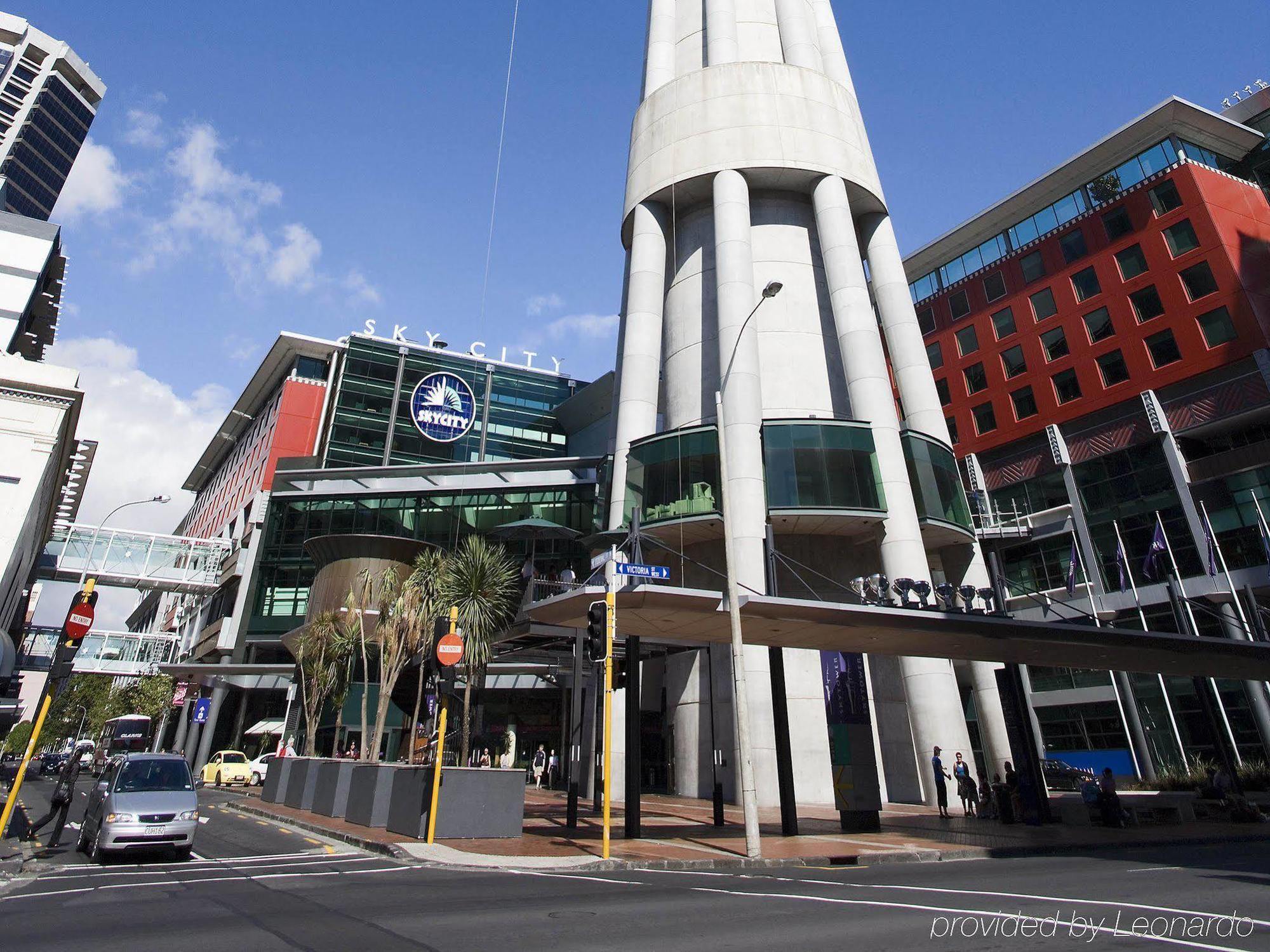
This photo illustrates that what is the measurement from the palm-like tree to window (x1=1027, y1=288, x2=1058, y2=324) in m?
45.6

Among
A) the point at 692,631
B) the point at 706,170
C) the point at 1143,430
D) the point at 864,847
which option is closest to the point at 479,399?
the point at 706,170

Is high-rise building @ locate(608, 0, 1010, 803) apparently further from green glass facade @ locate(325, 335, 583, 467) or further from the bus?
the bus

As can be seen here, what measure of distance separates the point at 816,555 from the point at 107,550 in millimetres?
53062

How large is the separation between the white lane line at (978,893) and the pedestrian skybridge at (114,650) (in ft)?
203

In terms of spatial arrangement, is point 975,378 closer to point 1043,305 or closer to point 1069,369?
point 1043,305

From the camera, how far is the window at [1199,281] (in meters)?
42.3

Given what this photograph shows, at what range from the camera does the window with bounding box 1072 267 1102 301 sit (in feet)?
160

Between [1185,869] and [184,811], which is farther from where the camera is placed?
[184,811]

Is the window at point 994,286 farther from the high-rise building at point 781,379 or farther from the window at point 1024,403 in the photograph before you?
the high-rise building at point 781,379

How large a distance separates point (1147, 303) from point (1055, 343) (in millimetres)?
6022

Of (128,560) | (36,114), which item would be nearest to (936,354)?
(128,560)

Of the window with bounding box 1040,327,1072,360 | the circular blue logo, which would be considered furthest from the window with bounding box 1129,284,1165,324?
the circular blue logo

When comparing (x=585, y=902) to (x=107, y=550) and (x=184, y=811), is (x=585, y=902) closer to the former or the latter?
(x=184, y=811)

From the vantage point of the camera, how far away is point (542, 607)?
16.6 m
